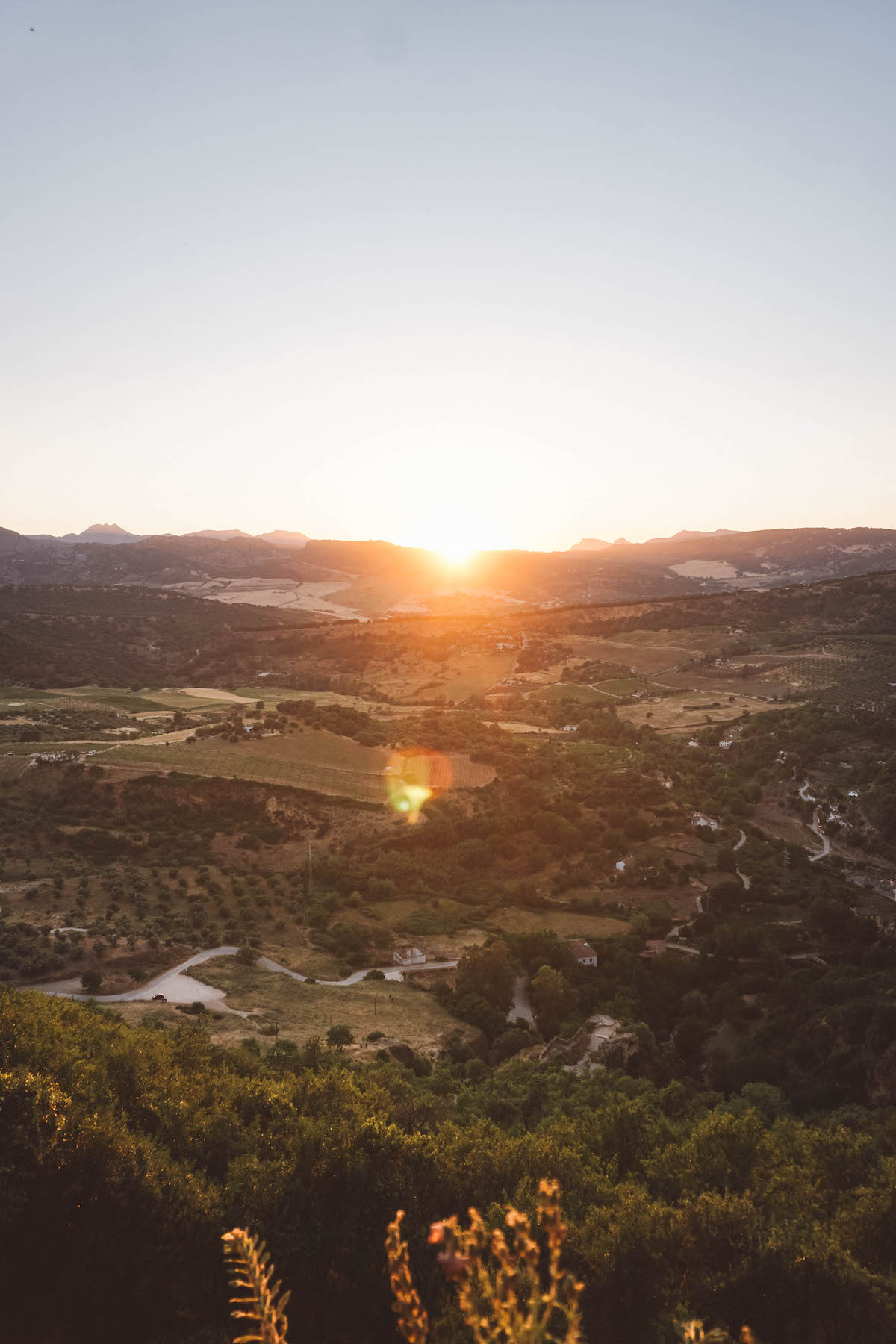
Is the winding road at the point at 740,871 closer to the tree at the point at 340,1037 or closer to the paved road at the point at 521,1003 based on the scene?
the paved road at the point at 521,1003

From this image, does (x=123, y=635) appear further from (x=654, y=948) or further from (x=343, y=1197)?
(x=343, y=1197)

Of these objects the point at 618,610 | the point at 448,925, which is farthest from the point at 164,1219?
the point at 618,610

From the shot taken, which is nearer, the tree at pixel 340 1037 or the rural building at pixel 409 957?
the tree at pixel 340 1037

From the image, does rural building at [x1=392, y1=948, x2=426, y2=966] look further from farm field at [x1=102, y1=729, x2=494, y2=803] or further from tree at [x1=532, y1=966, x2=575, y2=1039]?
farm field at [x1=102, y1=729, x2=494, y2=803]

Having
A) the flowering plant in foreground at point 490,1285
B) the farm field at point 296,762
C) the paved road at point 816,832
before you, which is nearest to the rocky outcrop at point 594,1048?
the paved road at point 816,832

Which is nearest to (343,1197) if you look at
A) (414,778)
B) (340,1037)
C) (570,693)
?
(340,1037)

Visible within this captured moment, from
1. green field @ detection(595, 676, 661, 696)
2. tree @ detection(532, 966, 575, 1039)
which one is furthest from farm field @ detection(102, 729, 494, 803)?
green field @ detection(595, 676, 661, 696)
